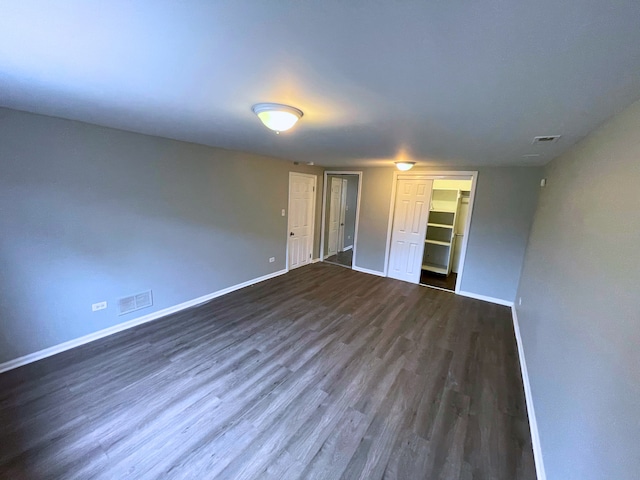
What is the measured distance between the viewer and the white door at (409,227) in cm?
514

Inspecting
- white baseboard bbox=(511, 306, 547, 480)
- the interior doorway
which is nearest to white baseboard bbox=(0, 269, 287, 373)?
the interior doorway

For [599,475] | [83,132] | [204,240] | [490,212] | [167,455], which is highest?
[83,132]

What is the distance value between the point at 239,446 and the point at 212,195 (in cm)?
306

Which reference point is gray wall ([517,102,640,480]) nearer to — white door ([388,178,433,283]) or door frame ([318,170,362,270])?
white door ([388,178,433,283])

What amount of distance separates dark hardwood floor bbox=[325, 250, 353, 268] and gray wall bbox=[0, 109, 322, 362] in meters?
2.93

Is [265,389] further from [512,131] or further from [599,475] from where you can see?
[512,131]

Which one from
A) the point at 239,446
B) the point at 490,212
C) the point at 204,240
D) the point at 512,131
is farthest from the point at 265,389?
the point at 490,212

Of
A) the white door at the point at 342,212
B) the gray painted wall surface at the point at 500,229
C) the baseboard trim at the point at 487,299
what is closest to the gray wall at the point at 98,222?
the white door at the point at 342,212

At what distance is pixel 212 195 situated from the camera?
3.87 m

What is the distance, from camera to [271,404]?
220 cm

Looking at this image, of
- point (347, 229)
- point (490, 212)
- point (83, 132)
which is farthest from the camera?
point (347, 229)

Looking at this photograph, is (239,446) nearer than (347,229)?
Yes

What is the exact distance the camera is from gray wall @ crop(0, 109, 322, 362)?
2344 millimetres

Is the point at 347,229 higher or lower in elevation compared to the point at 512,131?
lower
